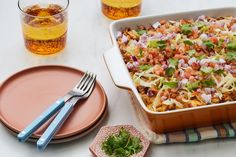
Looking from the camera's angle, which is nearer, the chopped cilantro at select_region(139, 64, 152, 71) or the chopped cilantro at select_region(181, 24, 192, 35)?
the chopped cilantro at select_region(139, 64, 152, 71)

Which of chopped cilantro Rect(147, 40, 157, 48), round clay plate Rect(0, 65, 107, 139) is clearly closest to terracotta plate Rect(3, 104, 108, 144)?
round clay plate Rect(0, 65, 107, 139)

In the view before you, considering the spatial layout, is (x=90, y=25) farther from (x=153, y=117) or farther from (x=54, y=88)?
(x=153, y=117)

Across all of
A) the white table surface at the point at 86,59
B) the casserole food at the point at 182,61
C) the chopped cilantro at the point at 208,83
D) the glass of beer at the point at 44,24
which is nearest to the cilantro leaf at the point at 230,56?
the casserole food at the point at 182,61

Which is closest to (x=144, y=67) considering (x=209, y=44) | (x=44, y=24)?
(x=209, y=44)

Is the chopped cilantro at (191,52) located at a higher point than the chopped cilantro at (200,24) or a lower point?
lower

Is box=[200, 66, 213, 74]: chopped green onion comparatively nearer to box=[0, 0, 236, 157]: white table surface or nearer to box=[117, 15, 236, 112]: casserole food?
box=[117, 15, 236, 112]: casserole food

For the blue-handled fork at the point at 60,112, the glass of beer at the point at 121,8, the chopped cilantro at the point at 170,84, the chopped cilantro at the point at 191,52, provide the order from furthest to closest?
the glass of beer at the point at 121,8 → the chopped cilantro at the point at 191,52 → the chopped cilantro at the point at 170,84 → the blue-handled fork at the point at 60,112

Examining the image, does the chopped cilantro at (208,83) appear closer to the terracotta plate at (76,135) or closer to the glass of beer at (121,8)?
the terracotta plate at (76,135)
